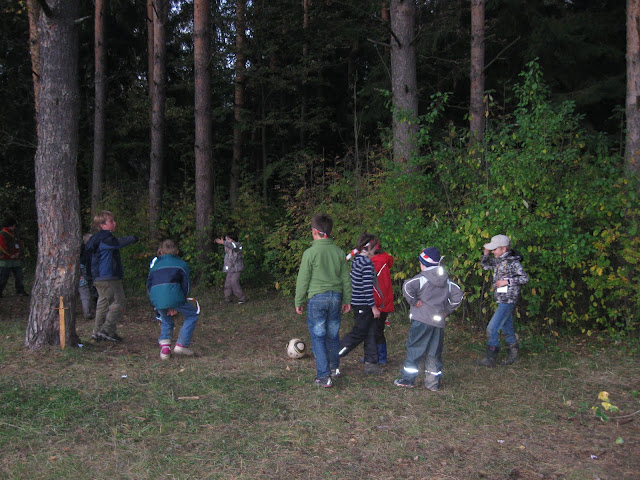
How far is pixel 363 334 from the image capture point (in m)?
6.64

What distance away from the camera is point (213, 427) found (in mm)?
4770

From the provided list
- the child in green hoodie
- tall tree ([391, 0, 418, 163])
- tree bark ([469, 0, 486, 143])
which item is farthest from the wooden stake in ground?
tree bark ([469, 0, 486, 143])

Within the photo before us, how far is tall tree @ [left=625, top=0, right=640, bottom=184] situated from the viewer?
828 centimetres

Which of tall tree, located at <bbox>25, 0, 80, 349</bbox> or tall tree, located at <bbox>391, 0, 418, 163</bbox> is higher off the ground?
tall tree, located at <bbox>391, 0, 418, 163</bbox>

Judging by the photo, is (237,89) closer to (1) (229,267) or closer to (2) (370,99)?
(2) (370,99)

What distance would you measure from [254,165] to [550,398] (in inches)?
831

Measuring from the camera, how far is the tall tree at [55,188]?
696cm

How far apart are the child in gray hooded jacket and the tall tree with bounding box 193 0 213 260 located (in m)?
8.45

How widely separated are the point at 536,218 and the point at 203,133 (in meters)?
8.73

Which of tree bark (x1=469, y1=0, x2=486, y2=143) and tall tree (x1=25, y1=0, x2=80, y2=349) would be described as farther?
tree bark (x1=469, y1=0, x2=486, y2=143)

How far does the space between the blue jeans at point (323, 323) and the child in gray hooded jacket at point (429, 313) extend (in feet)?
2.50

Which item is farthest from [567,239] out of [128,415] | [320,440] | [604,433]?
[128,415]

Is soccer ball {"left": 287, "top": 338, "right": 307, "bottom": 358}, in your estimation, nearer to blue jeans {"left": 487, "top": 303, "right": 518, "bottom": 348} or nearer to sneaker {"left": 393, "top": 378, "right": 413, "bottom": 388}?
sneaker {"left": 393, "top": 378, "right": 413, "bottom": 388}

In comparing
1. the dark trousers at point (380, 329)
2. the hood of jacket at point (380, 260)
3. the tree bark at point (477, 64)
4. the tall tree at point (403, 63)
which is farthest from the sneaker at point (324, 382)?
the tree bark at point (477, 64)
